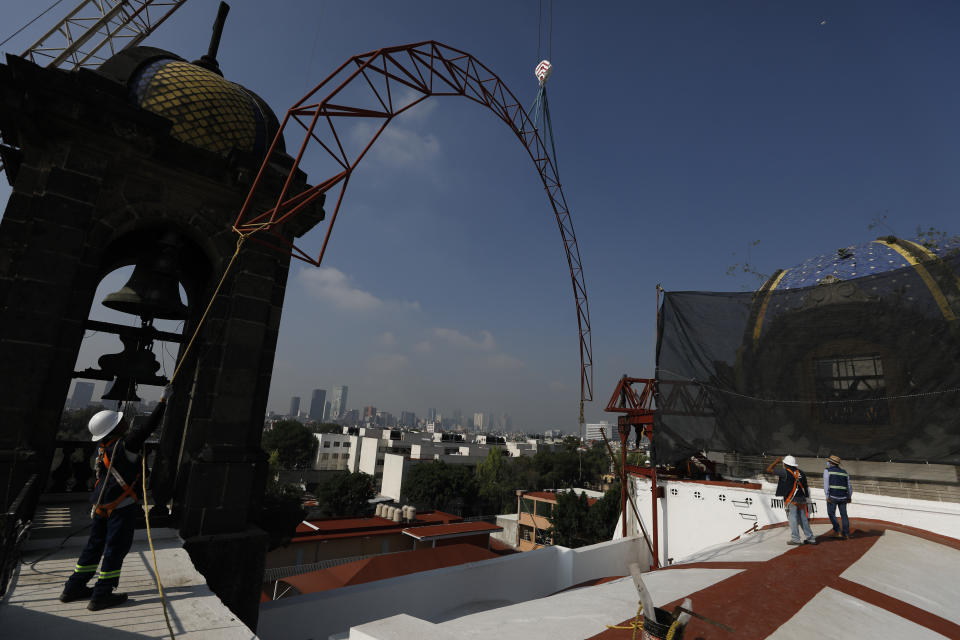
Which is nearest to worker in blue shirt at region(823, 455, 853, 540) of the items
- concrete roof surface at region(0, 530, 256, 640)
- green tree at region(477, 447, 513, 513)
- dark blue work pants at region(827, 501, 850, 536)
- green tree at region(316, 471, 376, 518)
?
dark blue work pants at region(827, 501, 850, 536)

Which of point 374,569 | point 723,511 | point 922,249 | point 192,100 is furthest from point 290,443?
point 922,249

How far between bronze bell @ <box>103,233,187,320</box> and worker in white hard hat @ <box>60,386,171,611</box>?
2.39 meters

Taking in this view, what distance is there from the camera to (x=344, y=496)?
164 feet

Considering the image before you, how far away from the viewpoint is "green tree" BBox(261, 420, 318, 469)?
69.3 m

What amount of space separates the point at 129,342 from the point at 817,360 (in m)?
17.0

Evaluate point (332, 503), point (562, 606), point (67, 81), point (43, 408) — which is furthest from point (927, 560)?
point (332, 503)

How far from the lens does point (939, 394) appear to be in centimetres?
1127

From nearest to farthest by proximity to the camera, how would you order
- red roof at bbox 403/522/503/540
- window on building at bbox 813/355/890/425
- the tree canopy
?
window on building at bbox 813/355/890/425
red roof at bbox 403/522/503/540
the tree canopy

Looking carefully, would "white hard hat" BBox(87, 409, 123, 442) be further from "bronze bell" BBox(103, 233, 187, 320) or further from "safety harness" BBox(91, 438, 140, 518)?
"bronze bell" BBox(103, 233, 187, 320)

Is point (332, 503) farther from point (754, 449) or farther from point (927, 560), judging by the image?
point (927, 560)

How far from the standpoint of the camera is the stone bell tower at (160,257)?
5.59 metres

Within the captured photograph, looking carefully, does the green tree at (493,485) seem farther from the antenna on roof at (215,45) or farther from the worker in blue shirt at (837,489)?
the antenna on roof at (215,45)

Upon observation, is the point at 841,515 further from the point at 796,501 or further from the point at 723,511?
the point at 723,511

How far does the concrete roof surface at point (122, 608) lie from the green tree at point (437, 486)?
5364cm
